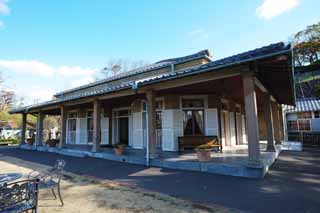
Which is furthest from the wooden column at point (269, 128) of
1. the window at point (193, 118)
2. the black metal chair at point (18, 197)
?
the black metal chair at point (18, 197)

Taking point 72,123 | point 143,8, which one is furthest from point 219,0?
point 72,123

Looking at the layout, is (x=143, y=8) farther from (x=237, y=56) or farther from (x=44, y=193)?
(x=44, y=193)

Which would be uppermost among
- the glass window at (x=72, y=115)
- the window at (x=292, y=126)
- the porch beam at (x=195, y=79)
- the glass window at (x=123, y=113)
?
the porch beam at (x=195, y=79)

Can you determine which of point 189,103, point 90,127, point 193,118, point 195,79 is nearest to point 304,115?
point 193,118

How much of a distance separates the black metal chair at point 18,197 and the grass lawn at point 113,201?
32.6 inches

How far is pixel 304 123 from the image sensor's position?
14352 mm

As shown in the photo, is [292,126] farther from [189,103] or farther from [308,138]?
[189,103]

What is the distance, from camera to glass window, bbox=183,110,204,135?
933cm

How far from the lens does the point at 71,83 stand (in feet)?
114

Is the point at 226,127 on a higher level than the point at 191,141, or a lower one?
higher

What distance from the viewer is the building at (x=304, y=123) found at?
1314 cm

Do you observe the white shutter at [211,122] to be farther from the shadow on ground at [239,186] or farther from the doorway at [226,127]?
the shadow on ground at [239,186]

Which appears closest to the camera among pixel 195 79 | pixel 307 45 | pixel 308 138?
pixel 195 79

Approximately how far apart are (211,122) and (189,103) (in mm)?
1312
